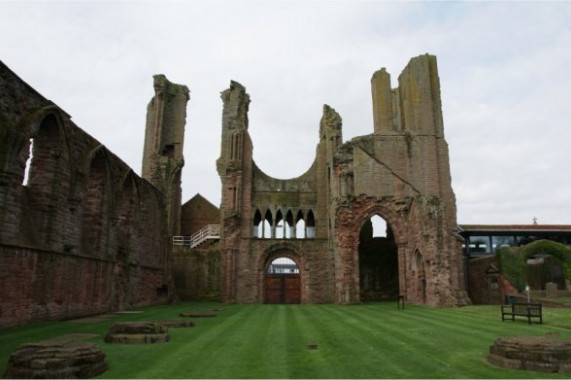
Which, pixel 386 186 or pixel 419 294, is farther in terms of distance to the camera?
pixel 386 186

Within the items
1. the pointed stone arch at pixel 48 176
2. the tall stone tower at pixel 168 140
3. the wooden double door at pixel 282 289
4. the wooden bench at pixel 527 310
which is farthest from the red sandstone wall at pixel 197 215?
the wooden bench at pixel 527 310

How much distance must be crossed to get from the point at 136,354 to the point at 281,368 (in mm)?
2514

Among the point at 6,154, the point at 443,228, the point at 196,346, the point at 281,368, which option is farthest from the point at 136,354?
the point at 443,228

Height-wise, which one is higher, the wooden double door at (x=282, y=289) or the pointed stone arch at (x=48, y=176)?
the pointed stone arch at (x=48, y=176)

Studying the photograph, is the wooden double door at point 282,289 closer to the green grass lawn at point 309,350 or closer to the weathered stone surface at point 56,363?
the green grass lawn at point 309,350

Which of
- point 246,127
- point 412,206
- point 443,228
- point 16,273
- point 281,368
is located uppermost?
point 246,127

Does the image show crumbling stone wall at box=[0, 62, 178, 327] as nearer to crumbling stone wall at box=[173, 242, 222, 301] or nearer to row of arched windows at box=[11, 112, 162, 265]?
row of arched windows at box=[11, 112, 162, 265]

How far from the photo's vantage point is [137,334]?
27.9 ft

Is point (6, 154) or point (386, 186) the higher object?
point (386, 186)

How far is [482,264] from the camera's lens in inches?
1028

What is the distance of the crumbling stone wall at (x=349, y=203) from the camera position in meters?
22.7

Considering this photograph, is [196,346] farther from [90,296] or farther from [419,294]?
[419,294]

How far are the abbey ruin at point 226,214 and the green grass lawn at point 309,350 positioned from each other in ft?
9.79

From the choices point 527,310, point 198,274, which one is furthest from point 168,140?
point 527,310
